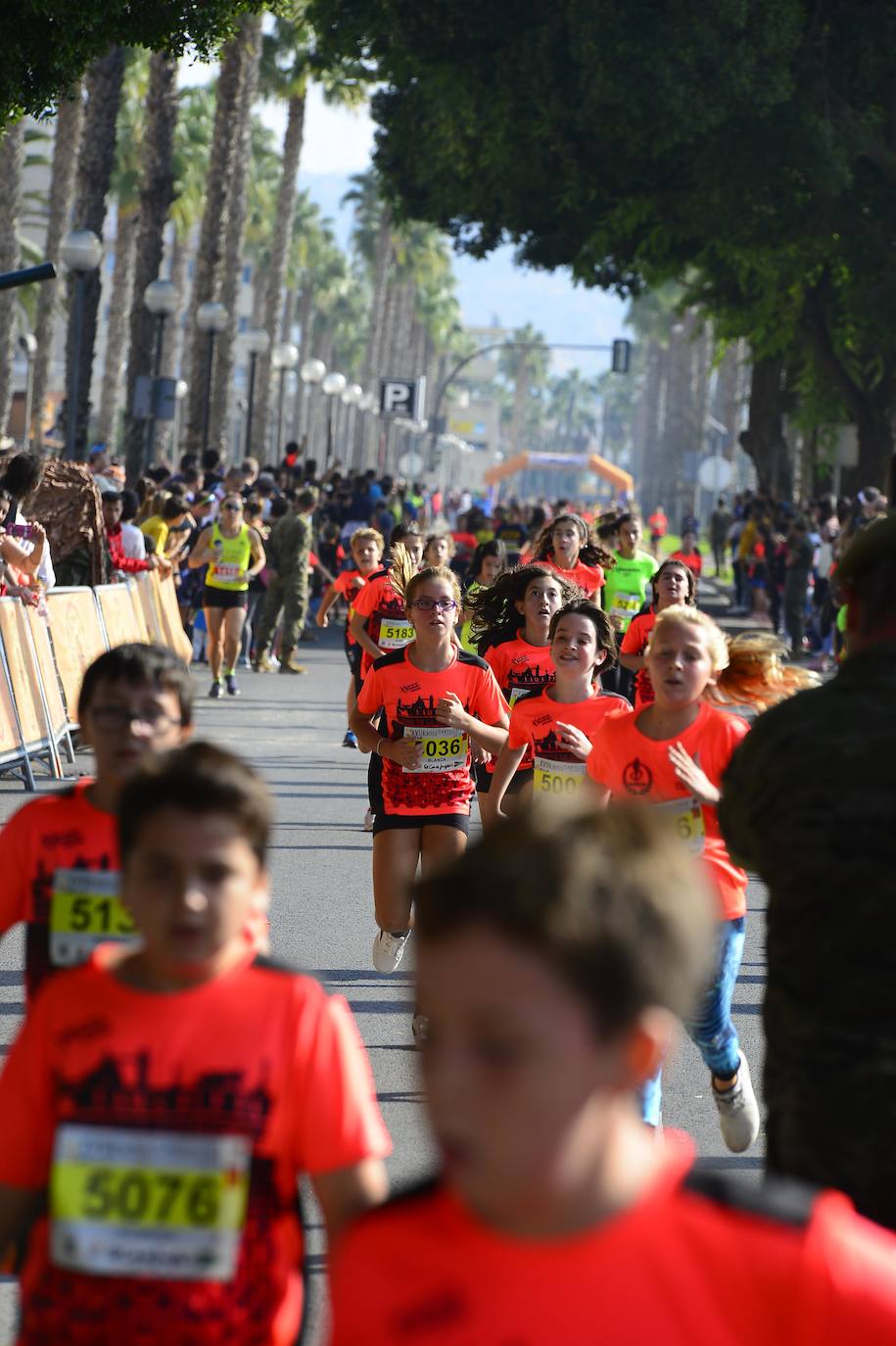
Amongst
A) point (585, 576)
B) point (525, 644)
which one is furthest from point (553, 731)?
point (585, 576)

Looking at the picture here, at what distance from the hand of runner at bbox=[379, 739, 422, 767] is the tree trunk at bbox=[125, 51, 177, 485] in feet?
76.2

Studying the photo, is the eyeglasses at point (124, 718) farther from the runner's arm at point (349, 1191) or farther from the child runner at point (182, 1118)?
the runner's arm at point (349, 1191)

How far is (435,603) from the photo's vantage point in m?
8.08

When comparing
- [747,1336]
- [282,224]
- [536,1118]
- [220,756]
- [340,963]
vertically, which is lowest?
[340,963]

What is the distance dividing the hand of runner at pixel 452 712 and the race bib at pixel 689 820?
64.9 inches

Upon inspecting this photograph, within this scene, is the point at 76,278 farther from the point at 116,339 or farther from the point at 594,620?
the point at 116,339

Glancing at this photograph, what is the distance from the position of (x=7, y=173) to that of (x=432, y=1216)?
128 feet

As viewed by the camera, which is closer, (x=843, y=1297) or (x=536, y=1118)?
(x=536, y=1118)

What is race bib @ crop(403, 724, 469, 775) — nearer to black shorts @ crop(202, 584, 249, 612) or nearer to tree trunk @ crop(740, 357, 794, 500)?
black shorts @ crop(202, 584, 249, 612)

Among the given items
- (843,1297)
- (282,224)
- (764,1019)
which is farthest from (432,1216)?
(282,224)

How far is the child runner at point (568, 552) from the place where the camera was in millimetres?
12484

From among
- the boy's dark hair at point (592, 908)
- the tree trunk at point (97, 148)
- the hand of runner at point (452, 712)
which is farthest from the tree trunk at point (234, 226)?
the boy's dark hair at point (592, 908)

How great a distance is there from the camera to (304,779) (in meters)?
15.0

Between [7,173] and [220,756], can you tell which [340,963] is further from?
[7,173]
